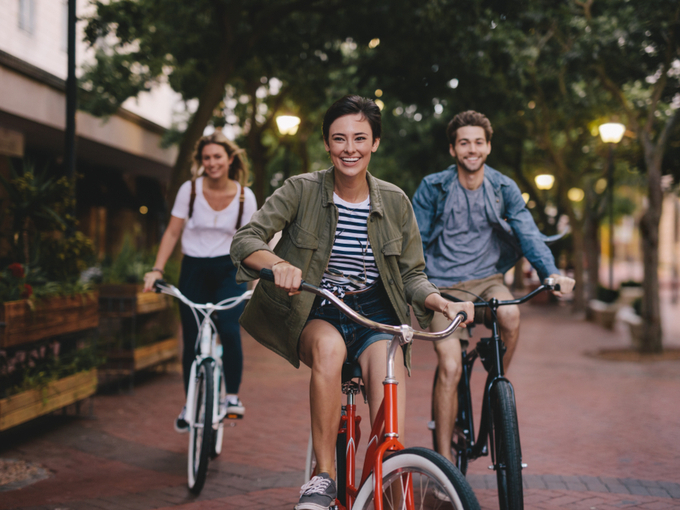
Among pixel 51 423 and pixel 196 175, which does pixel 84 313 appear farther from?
pixel 196 175

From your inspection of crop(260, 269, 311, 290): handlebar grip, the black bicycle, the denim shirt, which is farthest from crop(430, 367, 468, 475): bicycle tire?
crop(260, 269, 311, 290): handlebar grip

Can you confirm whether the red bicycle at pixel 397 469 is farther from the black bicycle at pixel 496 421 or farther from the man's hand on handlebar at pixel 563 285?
the man's hand on handlebar at pixel 563 285

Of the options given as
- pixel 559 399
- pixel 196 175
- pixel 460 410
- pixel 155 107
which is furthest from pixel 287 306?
pixel 155 107

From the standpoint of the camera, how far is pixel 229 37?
9430 mm

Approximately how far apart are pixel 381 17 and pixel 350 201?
Answer: 28.2 feet

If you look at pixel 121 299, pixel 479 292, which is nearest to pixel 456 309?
pixel 479 292

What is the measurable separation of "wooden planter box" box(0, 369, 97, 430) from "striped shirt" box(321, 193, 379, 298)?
9.99 ft

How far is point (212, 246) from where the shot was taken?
4969 millimetres

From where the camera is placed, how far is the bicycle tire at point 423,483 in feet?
7.01

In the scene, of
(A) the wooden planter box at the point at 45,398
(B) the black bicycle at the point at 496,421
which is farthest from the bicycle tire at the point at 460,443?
(A) the wooden planter box at the point at 45,398

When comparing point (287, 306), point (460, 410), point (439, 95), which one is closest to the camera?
point (287, 306)

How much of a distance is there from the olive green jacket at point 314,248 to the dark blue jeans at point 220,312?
1805mm

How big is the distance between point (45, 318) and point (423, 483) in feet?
13.3

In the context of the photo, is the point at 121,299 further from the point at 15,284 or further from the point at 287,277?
the point at 287,277
